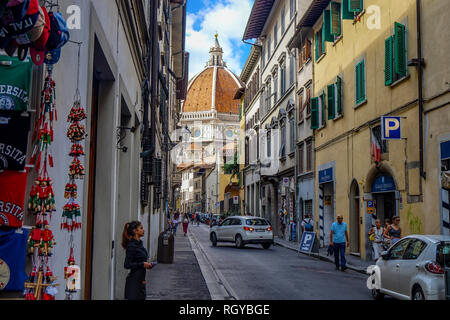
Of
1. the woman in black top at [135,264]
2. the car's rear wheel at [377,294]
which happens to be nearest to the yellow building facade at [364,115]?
the car's rear wheel at [377,294]

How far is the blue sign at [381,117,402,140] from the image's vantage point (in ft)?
58.9

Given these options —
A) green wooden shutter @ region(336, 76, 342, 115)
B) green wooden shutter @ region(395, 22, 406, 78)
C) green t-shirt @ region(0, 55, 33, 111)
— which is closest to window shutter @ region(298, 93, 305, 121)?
green wooden shutter @ region(336, 76, 342, 115)

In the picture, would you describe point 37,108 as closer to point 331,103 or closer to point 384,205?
point 384,205

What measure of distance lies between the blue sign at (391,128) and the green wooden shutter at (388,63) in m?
1.55

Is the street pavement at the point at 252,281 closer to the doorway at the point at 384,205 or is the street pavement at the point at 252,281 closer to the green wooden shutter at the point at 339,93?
the doorway at the point at 384,205

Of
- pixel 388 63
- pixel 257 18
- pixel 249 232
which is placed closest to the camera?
pixel 388 63

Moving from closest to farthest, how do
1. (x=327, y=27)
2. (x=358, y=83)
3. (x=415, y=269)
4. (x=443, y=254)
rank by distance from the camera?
(x=443, y=254)
(x=415, y=269)
(x=358, y=83)
(x=327, y=27)

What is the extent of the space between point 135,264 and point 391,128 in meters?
12.8

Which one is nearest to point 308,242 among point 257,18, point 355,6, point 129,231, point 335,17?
point 355,6

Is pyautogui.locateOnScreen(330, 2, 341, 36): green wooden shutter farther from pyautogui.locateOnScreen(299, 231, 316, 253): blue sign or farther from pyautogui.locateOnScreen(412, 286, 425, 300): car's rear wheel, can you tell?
pyautogui.locateOnScreen(412, 286, 425, 300): car's rear wheel

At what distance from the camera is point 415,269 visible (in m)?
9.55

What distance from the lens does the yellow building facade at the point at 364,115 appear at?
1770 cm

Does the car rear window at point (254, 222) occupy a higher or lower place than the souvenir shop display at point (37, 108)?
lower

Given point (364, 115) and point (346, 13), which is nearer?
point (364, 115)
